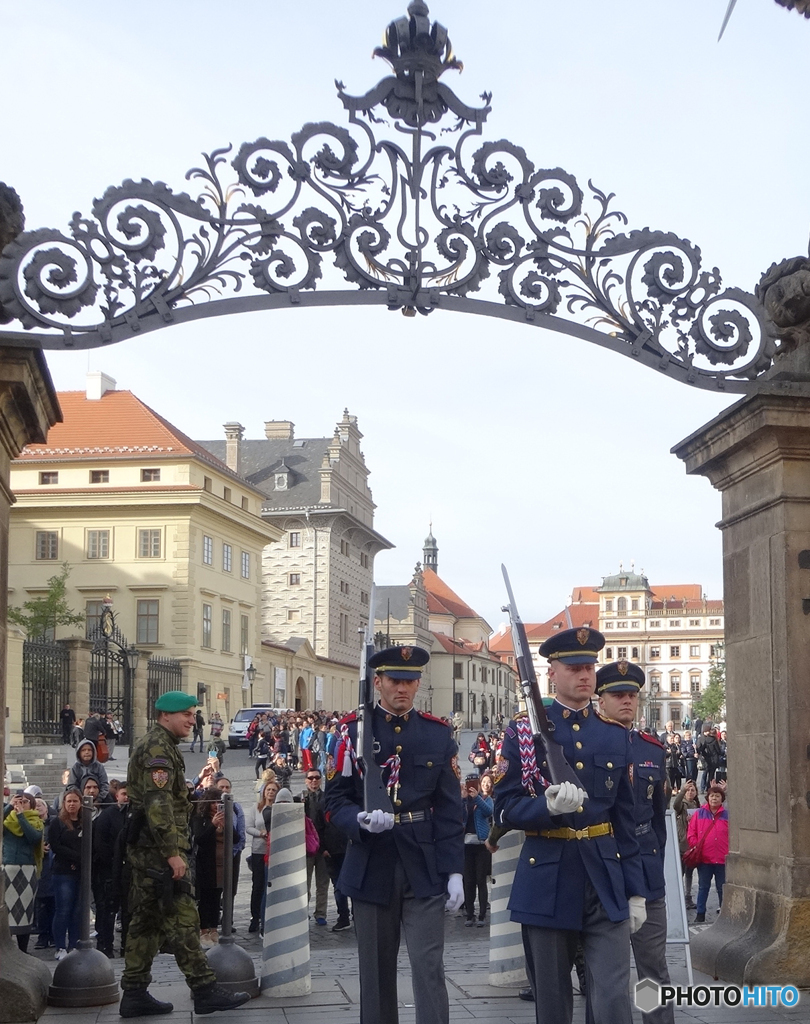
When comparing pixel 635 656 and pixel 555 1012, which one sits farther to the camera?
pixel 635 656

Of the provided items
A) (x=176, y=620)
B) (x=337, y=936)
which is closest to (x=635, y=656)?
(x=176, y=620)

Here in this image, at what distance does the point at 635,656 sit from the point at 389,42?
163 meters

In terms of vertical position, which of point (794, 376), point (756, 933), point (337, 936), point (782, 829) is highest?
point (794, 376)

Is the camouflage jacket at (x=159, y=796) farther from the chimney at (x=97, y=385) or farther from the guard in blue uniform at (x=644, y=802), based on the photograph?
the chimney at (x=97, y=385)

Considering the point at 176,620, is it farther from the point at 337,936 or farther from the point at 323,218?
the point at 323,218

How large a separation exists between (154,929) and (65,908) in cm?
507

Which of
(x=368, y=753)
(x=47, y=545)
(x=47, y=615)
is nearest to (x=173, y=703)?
(x=368, y=753)

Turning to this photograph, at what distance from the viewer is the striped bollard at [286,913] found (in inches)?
355

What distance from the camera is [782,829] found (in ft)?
26.5

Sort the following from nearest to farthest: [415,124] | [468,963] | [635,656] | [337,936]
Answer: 1. [415,124]
2. [468,963]
3. [337,936]
4. [635,656]

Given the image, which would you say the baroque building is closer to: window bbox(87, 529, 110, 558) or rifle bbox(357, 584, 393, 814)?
window bbox(87, 529, 110, 558)

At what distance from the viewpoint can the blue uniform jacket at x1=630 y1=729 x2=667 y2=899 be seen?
7.19m

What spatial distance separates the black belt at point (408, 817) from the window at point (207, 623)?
57796mm

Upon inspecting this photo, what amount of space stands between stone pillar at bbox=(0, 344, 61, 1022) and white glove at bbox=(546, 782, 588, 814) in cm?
335
